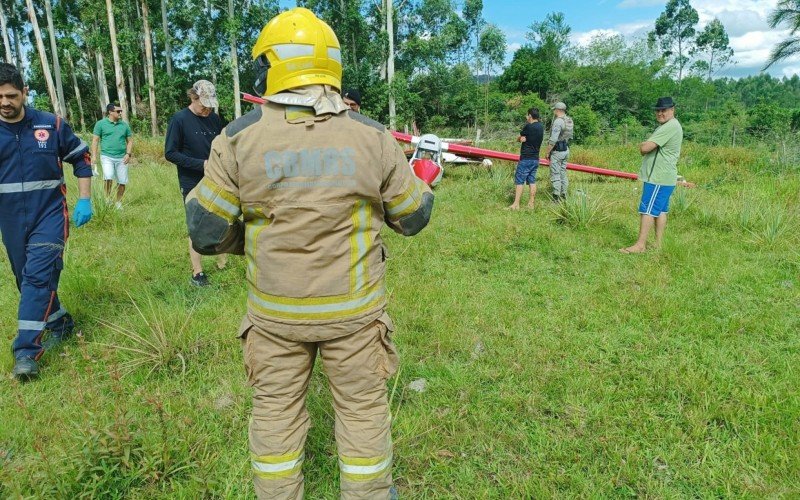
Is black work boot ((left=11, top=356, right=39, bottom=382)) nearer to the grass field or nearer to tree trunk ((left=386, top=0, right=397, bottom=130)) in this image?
the grass field

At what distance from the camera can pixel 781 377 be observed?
3.09 m

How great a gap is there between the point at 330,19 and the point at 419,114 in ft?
30.5

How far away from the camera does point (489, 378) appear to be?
313 centimetres

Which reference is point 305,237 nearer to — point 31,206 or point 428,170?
point 31,206

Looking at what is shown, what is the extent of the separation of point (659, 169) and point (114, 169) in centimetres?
825

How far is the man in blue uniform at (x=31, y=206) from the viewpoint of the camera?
3.07 m

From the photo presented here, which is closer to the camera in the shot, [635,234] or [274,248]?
[274,248]

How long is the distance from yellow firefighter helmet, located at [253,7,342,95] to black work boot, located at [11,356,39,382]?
104 inches

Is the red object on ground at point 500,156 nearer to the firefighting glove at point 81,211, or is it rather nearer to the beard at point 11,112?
the firefighting glove at point 81,211

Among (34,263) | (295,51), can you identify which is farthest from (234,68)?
(295,51)

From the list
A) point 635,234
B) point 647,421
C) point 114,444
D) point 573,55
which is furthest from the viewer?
point 573,55

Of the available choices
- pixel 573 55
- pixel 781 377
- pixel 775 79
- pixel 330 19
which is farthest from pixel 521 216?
pixel 775 79

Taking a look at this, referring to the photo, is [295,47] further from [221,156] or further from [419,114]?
[419,114]

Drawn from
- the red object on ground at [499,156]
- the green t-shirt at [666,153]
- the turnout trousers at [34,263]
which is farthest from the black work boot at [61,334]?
the red object on ground at [499,156]
